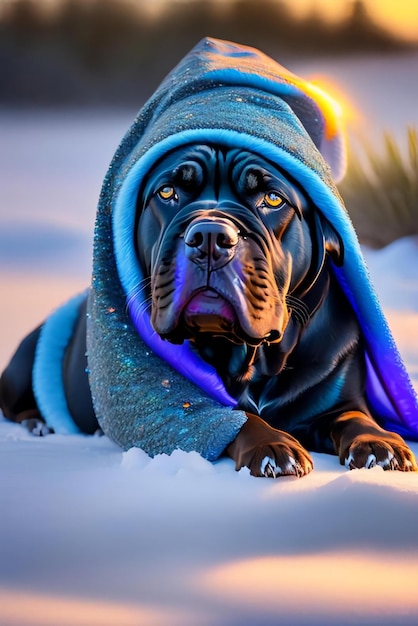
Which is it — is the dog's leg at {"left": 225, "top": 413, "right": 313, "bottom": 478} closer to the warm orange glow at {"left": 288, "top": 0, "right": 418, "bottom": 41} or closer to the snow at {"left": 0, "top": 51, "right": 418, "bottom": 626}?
the snow at {"left": 0, "top": 51, "right": 418, "bottom": 626}

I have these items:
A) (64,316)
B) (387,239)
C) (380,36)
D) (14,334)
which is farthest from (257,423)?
(380,36)

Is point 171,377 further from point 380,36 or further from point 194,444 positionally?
point 380,36

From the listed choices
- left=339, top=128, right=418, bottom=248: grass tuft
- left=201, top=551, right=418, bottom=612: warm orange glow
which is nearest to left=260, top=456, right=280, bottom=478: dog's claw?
left=201, top=551, right=418, bottom=612: warm orange glow

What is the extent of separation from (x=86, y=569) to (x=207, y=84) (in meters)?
1.47

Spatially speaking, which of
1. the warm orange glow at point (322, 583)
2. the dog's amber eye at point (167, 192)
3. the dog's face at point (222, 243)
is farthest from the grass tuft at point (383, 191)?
the warm orange glow at point (322, 583)

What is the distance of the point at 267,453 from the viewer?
2.26m

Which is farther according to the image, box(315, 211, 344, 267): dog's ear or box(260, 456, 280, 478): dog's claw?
box(315, 211, 344, 267): dog's ear

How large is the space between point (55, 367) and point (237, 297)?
1210mm

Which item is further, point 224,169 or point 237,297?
point 224,169

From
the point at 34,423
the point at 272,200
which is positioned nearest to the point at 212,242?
the point at 272,200

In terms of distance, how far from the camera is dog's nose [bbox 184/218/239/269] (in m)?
2.24

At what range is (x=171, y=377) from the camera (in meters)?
2.55

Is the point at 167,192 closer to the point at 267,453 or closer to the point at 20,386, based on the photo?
the point at 267,453

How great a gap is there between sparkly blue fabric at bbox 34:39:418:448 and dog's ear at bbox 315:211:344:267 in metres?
0.02
